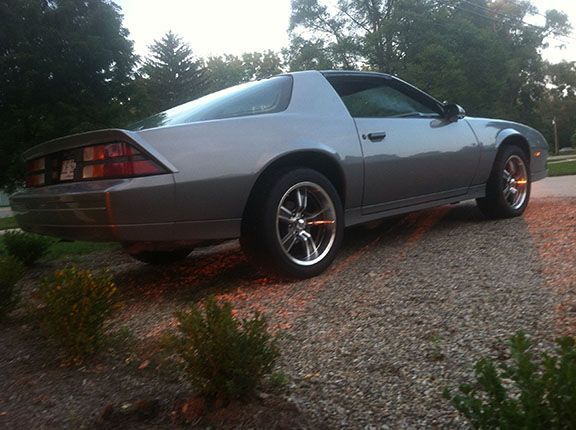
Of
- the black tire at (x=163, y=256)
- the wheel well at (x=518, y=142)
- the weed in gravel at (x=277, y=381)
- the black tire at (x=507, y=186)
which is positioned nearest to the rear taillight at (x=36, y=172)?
the black tire at (x=163, y=256)

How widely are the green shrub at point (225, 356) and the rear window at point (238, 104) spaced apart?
6.08 feet

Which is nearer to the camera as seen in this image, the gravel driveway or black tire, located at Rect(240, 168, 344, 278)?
the gravel driveway

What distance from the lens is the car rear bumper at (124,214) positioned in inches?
125

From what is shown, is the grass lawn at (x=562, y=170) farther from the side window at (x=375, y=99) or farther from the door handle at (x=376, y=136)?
the door handle at (x=376, y=136)

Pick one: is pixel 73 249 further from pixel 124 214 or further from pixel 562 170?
pixel 562 170

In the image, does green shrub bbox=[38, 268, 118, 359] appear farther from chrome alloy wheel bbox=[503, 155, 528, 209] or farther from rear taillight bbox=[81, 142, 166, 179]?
chrome alloy wheel bbox=[503, 155, 528, 209]

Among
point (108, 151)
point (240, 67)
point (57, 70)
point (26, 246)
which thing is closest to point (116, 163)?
point (108, 151)

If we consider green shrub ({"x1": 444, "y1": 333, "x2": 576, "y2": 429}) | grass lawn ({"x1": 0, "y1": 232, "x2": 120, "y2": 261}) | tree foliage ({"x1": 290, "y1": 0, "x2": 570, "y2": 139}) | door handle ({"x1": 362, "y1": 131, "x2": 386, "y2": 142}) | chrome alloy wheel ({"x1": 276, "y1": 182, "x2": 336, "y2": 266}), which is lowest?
grass lawn ({"x1": 0, "y1": 232, "x2": 120, "y2": 261})

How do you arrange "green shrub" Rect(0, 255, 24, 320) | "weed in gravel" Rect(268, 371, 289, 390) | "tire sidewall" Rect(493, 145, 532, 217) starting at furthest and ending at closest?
"tire sidewall" Rect(493, 145, 532, 217) → "green shrub" Rect(0, 255, 24, 320) → "weed in gravel" Rect(268, 371, 289, 390)

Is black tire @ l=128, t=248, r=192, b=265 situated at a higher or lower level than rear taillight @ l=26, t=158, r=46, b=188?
lower

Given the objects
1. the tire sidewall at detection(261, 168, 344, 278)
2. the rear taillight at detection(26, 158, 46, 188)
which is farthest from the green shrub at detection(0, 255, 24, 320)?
the tire sidewall at detection(261, 168, 344, 278)

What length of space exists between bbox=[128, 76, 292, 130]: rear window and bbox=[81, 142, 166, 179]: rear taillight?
475mm

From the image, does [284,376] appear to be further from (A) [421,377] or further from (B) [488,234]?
(B) [488,234]

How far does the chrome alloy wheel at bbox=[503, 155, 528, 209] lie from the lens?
5.53m
